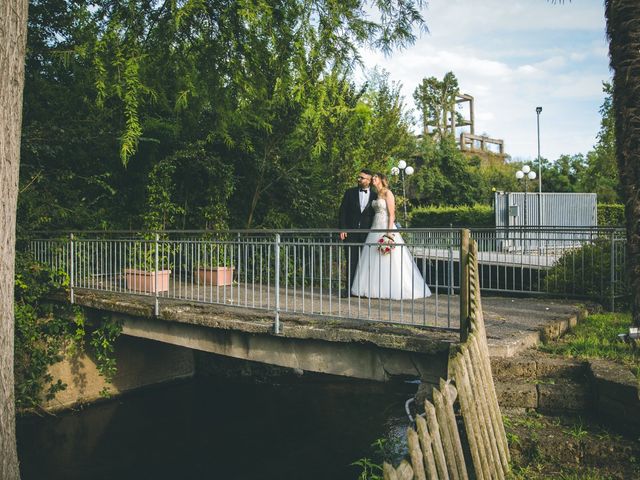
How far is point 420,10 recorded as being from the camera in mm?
7207

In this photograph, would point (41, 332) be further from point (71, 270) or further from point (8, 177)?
point (8, 177)

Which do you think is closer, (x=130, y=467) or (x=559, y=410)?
(x=559, y=410)

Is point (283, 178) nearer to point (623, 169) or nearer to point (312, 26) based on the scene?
point (312, 26)

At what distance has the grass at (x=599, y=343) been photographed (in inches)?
222

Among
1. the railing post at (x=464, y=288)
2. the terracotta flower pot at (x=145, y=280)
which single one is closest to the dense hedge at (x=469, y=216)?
the terracotta flower pot at (x=145, y=280)

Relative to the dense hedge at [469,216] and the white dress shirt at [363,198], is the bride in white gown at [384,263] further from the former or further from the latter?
the dense hedge at [469,216]

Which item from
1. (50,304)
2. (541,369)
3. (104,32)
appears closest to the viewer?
(541,369)

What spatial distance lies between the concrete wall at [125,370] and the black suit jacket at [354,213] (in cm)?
516

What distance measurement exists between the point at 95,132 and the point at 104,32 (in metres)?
5.35

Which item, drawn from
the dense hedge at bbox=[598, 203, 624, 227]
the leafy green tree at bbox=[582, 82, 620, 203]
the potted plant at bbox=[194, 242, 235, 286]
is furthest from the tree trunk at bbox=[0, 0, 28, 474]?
the leafy green tree at bbox=[582, 82, 620, 203]

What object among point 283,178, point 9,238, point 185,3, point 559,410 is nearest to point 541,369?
point 559,410

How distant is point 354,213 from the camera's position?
955 cm

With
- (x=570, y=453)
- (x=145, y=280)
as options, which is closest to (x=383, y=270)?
(x=145, y=280)

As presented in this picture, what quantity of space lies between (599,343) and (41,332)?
8.78 meters
